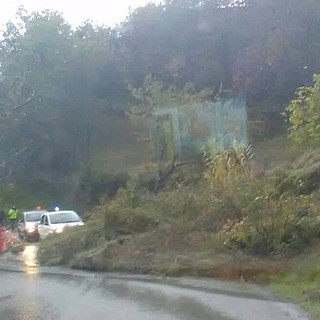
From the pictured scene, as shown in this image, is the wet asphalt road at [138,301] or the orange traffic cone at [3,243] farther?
the orange traffic cone at [3,243]

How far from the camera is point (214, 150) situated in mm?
22125

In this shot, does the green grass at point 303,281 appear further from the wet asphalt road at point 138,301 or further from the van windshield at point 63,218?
the van windshield at point 63,218

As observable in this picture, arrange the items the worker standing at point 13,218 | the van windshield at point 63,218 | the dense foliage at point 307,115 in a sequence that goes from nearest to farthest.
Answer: the dense foliage at point 307,115, the van windshield at point 63,218, the worker standing at point 13,218

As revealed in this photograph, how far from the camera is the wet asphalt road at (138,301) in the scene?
11.4 metres

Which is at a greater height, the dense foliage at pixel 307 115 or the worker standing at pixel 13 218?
the dense foliage at pixel 307 115

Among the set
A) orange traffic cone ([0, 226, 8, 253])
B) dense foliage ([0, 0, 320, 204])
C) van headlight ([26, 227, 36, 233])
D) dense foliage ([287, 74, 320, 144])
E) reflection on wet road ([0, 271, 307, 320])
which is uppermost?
dense foliage ([0, 0, 320, 204])

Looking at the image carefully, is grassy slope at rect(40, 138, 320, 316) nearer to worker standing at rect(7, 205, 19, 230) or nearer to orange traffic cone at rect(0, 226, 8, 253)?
orange traffic cone at rect(0, 226, 8, 253)

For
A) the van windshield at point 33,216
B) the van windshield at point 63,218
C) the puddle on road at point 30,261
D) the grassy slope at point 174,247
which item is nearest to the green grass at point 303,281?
the grassy slope at point 174,247

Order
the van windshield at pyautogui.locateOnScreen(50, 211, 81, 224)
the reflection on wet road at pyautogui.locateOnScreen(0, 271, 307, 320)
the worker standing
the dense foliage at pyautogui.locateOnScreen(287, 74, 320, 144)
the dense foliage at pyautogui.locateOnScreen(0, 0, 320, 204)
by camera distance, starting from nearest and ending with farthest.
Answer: the reflection on wet road at pyautogui.locateOnScreen(0, 271, 307, 320), the dense foliage at pyautogui.locateOnScreen(287, 74, 320, 144), the van windshield at pyautogui.locateOnScreen(50, 211, 81, 224), the worker standing, the dense foliage at pyautogui.locateOnScreen(0, 0, 320, 204)

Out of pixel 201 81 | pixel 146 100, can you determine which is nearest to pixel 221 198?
pixel 146 100

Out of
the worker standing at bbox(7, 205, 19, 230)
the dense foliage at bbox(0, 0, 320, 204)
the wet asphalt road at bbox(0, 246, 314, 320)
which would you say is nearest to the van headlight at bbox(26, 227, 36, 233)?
the worker standing at bbox(7, 205, 19, 230)

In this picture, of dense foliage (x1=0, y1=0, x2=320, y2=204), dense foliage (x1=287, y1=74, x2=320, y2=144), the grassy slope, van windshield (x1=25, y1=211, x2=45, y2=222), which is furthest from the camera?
dense foliage (x1=0, y1=0, x2=320, y2=204)

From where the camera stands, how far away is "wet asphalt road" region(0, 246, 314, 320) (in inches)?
448

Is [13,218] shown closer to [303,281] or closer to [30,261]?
[30,261]
